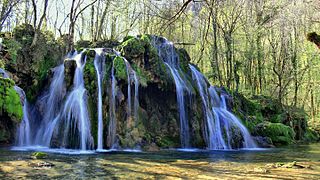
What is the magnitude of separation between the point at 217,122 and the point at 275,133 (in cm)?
441

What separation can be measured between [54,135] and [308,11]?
747 inches

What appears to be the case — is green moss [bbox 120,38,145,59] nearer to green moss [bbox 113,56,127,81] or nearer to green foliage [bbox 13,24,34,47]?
green moss [bbox 113,56,127,81]

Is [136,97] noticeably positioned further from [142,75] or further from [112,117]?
[112,117]

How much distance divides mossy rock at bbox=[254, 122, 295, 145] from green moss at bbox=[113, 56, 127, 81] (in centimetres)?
898

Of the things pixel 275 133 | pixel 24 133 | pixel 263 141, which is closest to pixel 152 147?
pixel 24 133

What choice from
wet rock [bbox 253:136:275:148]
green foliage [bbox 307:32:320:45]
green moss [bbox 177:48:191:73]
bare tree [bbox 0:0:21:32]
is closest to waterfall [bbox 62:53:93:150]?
bare tree [bbox 0:0:21:32]

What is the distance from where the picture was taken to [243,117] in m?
21.4

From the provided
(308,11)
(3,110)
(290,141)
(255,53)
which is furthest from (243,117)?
(3,110)

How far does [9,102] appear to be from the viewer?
13.3 m

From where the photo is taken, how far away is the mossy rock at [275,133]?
20812 millimetres

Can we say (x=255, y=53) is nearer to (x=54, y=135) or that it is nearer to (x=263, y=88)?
(x=263, y=88)

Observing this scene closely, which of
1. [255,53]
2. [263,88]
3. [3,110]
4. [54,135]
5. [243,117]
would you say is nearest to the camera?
[3,110]

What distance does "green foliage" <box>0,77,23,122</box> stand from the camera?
13.3 metres

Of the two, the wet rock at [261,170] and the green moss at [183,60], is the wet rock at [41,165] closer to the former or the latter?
the wet rock at [261,170]
